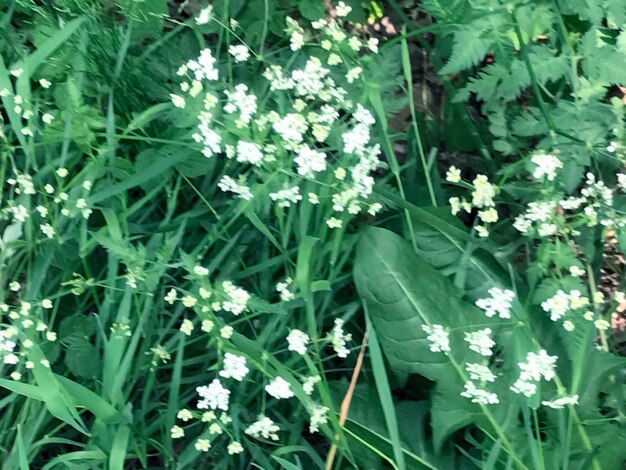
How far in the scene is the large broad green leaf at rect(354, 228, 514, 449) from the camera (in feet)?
4.42

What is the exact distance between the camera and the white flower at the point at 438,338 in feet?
4.07

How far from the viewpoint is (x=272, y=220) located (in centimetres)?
149

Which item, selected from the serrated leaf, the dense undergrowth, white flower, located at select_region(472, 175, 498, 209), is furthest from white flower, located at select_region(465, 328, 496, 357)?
the serrated leaf

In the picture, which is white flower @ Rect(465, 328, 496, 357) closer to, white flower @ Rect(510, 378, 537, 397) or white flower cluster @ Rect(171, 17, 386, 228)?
white flower @ Rect(510, 378, 537, 397)

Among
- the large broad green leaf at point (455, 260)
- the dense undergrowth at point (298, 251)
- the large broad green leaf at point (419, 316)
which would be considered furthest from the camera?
the large broad green leaf at point (455, 260)

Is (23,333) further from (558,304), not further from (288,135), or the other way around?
(558,304)

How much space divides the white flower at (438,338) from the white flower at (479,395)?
0.26ft

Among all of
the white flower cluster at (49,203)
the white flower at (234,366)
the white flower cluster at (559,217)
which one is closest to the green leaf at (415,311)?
the white flower cluster at (559,217)

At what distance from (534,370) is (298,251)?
50 centimetres

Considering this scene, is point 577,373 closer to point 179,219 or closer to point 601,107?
point 601,107

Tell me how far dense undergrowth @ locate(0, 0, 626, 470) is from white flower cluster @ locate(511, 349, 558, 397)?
0.01 m

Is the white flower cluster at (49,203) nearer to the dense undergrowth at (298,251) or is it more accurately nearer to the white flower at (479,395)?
the dense undergrowth at (298,251)

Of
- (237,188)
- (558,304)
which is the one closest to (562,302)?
(558,304)

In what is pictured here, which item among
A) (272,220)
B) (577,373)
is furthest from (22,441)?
(577,373)
